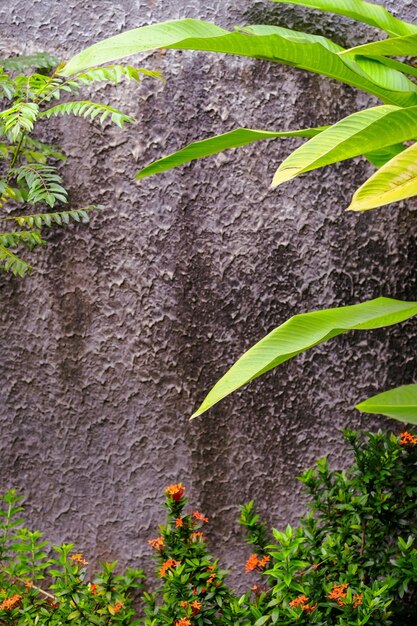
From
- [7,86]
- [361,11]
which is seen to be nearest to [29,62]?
[7,86]

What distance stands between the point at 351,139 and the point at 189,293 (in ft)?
2.86

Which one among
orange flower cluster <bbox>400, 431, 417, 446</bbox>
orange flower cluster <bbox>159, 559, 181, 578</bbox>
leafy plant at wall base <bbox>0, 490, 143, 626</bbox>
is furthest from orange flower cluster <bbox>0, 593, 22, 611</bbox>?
orange flower cluster <bbox>400, 431, 417, 446</bbox>

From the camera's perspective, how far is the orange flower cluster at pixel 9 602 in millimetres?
1445

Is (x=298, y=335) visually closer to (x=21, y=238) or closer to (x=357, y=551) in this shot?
(x=357, y=551)

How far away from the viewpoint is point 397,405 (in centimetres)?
119

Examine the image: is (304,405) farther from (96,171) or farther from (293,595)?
(96,171)

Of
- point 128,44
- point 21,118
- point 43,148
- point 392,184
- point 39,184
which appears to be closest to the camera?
point 392,184

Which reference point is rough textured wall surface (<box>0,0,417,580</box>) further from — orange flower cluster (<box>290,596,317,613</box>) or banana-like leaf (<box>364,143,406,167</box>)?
orange flower cluster (<box>290,596,317,613</box>)

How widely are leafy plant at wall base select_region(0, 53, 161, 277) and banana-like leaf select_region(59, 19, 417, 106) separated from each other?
0.33m

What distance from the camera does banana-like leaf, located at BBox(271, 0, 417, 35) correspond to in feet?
4.31

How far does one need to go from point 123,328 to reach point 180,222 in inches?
11.8

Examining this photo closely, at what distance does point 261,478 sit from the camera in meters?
1.70

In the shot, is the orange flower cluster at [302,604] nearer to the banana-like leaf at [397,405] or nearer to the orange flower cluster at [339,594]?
the orange flower cluster at [339,594]

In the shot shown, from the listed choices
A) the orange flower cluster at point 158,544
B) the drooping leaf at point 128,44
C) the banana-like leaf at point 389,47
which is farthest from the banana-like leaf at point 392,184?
the orange flower cluster at point 158,544
